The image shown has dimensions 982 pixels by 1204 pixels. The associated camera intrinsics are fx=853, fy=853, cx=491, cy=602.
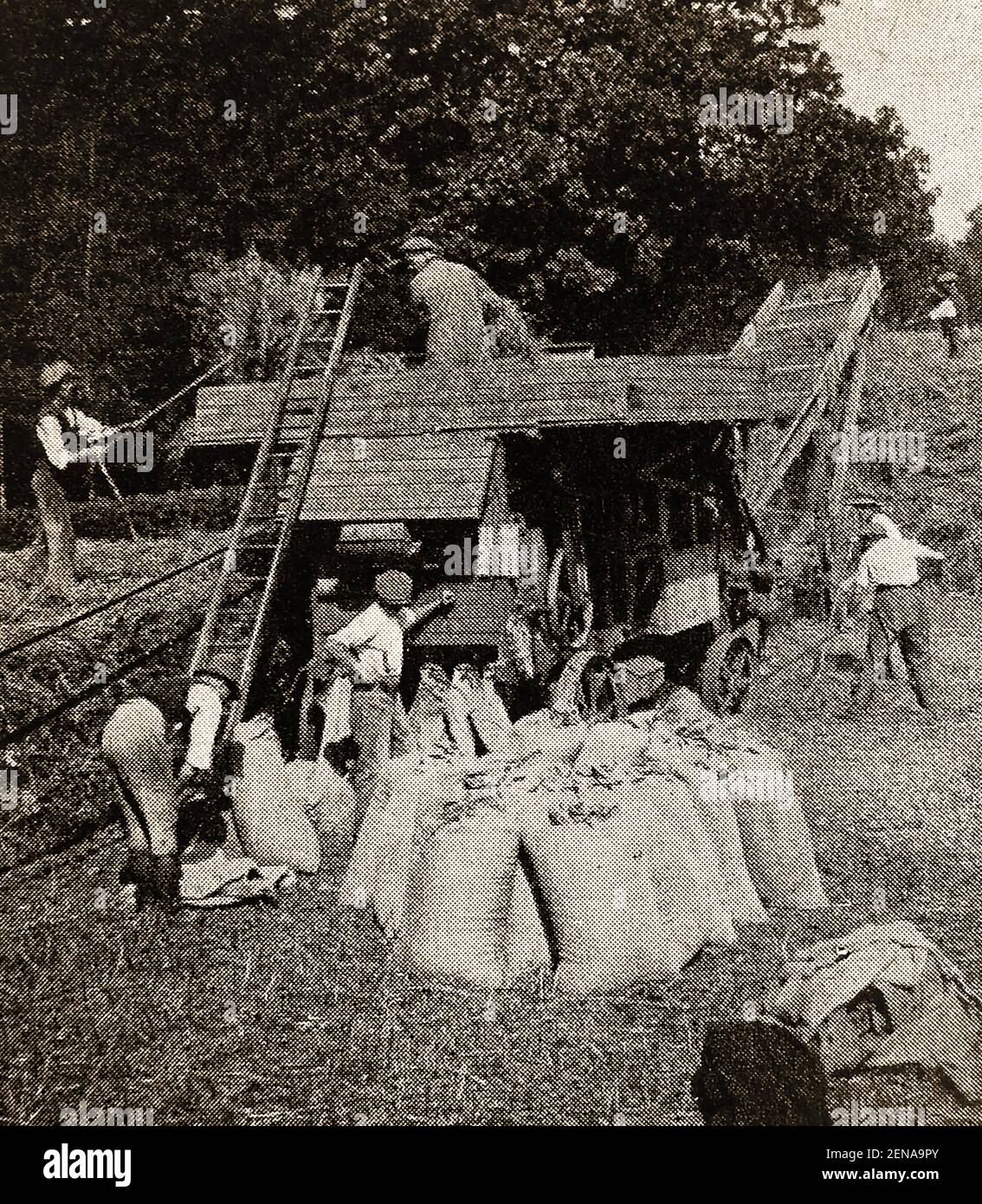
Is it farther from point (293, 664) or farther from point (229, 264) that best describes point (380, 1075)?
point (229, 264)

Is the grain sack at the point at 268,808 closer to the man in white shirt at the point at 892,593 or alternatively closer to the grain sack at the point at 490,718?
the grain sack at the point at 490,718

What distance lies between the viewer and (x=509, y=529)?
3473mm

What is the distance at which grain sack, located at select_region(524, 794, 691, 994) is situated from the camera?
3207 mm

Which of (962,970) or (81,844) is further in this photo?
(81,844)

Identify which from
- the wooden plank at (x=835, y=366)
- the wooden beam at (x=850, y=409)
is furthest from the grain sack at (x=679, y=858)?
the wooden plank at (x=835, y=366)

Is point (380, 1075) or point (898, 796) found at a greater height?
point (898, 796)

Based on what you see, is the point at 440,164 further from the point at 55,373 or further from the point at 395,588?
the point at 55,373

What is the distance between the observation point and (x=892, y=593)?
11.1 feet

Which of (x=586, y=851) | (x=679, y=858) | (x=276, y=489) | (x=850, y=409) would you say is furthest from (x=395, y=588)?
(x=850, y=409)

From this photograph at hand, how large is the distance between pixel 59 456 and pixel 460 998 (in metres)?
2.76

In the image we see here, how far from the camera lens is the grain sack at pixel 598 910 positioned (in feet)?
10.5

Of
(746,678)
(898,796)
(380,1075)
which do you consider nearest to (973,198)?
(746,678)

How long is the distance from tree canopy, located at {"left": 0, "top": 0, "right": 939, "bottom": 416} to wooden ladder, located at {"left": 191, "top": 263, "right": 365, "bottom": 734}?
6.0 inches
